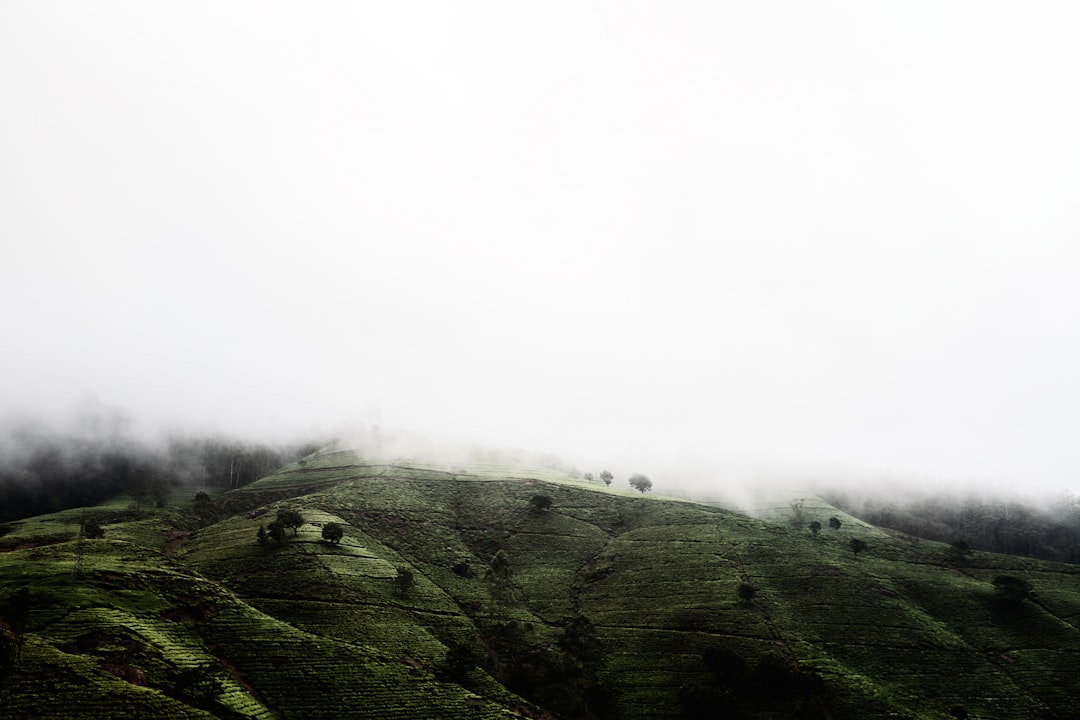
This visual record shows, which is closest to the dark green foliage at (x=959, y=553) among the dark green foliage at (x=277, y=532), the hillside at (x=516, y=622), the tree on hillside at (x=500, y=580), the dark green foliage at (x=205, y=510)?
the hillside at (x=516, y=622)

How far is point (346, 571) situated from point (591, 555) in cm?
6484

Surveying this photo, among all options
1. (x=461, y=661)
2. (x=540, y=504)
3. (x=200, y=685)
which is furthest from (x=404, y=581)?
(x=540, y=504)

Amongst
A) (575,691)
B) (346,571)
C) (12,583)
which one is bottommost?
(575,691)

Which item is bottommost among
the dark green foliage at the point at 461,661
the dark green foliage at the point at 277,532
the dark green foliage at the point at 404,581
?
the dark green foliage at the point at 461,661

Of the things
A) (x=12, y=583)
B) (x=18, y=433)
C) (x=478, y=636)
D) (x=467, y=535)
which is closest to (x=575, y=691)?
(x=478, y=636)

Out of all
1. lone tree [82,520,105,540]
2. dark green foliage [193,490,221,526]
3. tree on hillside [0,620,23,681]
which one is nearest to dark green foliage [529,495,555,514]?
dark green foliage [193,490,221,526]

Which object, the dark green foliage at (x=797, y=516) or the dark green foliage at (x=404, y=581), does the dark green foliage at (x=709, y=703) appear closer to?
the dark green foliage at (x=404, y=581)

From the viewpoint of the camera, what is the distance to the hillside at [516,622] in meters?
68.4

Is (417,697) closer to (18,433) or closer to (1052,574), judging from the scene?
(1052,574)

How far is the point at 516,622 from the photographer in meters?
101

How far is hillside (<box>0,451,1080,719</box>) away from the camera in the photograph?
68438 mm

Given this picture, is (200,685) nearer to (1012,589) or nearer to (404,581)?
(404,581)

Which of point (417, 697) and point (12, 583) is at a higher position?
point (12, 583)

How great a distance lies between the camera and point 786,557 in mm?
125438
